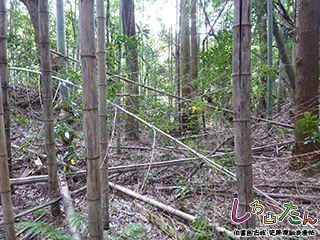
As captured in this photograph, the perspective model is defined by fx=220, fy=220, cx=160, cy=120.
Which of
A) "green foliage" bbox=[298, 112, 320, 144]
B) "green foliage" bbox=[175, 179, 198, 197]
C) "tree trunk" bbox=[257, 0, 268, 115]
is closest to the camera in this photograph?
"green foliage" bbox=[298, 112, 320, 144]

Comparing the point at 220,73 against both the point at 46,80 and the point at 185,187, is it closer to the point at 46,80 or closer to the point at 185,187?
the point at 185,187

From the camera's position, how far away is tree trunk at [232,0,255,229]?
3.70 feet

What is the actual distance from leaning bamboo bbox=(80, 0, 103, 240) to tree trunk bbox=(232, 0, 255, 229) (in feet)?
2.44

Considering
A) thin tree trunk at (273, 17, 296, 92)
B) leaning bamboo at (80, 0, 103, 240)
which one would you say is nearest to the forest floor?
leaning bamboo at (80, 0, 103, 240)

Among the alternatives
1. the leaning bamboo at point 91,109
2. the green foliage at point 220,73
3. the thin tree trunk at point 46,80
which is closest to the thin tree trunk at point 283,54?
the green foliage at point 220,73

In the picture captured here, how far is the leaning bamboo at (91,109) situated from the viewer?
110 centimetres

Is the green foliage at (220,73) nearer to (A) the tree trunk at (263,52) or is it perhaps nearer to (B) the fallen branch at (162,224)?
(A) the tree trunk at (263,52)

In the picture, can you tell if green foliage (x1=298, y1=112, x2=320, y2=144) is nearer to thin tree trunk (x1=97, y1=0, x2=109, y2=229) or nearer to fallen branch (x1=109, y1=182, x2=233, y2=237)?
fallen branch (x1=109, y1=182, x2=233, y2=237)

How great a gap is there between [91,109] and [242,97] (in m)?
0.80

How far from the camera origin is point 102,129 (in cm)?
177

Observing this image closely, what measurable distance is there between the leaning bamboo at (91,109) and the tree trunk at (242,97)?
2.44 ft

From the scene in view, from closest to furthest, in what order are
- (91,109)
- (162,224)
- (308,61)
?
(91,109) < (162,224) < (308,61)

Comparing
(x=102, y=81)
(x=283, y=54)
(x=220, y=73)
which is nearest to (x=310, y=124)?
(x=220, y=73)

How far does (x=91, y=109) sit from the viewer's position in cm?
115
